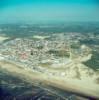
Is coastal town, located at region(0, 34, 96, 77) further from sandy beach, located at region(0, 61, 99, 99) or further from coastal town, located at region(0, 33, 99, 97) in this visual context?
sandy beach, located at region(0, 61, 99, 99)

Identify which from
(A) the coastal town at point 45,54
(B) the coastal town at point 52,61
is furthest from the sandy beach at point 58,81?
(A) the coastal town at point 45,54

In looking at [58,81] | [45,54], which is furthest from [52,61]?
[58,81]

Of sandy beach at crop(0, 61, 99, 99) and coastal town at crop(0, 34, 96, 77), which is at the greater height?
coastal town at crop(0, 34, 96, 77)

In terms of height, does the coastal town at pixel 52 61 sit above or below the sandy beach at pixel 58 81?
above

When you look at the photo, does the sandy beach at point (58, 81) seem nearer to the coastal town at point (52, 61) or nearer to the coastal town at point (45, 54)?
the coastal town at point (52, 61)

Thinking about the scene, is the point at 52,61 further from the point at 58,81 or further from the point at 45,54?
the point at 58,81

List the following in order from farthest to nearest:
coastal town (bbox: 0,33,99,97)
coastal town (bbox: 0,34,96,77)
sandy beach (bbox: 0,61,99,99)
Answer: coastal town (bbox: 0,34,96,77)
coastal town (bbox: 0,33,99,97)
sandy beach (bbox: 0,61,99,99)

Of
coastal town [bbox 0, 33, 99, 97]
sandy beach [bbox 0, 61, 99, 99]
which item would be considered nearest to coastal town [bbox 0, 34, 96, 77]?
coastal town [bbox 0, 33, 99, 97]

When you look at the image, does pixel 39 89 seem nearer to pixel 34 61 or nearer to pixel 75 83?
pixel 75 83
